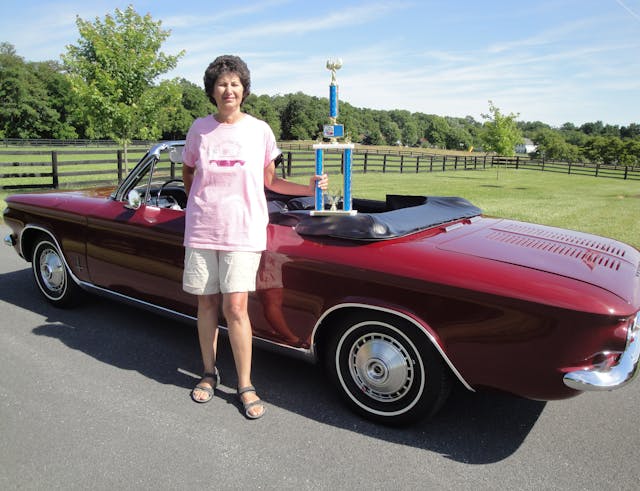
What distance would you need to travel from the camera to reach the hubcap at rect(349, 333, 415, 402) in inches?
105

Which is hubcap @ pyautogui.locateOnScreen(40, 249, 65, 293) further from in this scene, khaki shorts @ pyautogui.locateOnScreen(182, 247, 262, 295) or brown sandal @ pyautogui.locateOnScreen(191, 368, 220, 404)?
khaki shorts @ pyautogui.locateOnScreen(182, 247, 262, 295)

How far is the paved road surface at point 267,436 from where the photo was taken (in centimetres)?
235

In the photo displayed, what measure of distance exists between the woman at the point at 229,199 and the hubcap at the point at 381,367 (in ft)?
1.94

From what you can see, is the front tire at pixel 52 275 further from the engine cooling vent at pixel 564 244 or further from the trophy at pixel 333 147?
the engine cooling vent at pixel 564 244

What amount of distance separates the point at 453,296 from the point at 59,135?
7675 centimetres

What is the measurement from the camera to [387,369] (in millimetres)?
2693

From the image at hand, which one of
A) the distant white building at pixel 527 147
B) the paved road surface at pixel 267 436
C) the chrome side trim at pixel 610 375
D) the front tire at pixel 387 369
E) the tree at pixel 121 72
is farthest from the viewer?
the distant white building at pixel 527 147

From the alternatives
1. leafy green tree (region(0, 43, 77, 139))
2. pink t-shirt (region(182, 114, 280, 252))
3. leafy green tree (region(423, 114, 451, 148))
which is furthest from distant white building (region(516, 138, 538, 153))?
pink t-shirt (region(182, 114, 280, 252))

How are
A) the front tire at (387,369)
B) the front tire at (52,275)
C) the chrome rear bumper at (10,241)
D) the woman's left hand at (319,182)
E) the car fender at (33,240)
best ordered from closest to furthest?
the front tire at (387,369), the woman's left hand at (319,182), the car fender at (33,240), the front tire at (52,275), the chrome rear bumper at (10,241)

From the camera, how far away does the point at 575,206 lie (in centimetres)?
1372

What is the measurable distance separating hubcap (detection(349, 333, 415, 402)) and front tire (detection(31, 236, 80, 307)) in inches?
107

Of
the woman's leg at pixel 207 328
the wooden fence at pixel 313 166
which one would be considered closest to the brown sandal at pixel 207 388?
the woman's leg at pixel 207 328

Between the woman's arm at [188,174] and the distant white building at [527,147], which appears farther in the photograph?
the distant white building at [527,147]

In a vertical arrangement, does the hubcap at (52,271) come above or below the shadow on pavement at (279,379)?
above
